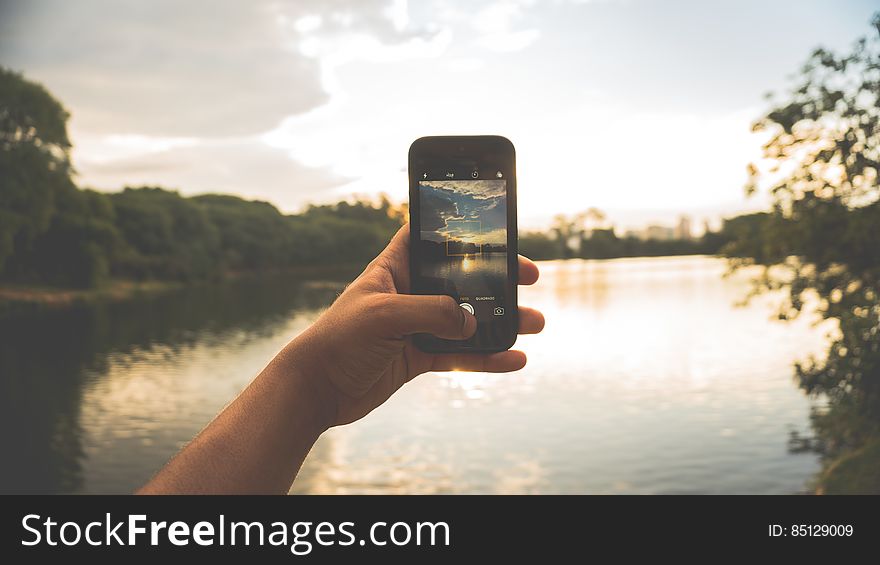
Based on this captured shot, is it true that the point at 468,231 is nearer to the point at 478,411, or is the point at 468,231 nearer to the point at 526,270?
the point at 526,270

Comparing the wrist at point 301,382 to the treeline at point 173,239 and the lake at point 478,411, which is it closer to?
the lake at point 478,411

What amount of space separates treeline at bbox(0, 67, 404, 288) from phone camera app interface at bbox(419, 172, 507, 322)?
2055cm

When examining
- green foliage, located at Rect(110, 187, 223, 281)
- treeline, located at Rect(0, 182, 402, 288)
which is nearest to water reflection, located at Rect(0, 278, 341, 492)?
treeline, located at Rect(0, 182, 402, 288)

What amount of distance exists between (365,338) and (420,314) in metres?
0.17

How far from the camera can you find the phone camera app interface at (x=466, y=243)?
2.32 m

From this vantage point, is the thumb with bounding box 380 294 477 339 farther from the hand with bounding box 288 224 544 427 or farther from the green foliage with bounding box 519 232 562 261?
the green foliage with bounding box 519 232 562 261

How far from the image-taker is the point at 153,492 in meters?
1.56

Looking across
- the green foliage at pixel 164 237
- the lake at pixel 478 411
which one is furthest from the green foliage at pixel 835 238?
the green foliage at pixel 164 237

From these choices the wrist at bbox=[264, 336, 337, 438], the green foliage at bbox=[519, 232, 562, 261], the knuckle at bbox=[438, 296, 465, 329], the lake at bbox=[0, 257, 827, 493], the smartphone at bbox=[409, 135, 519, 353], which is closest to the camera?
the wrist at bbox=[264, 336, 337, 438]

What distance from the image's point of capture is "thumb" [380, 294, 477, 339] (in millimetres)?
1880
